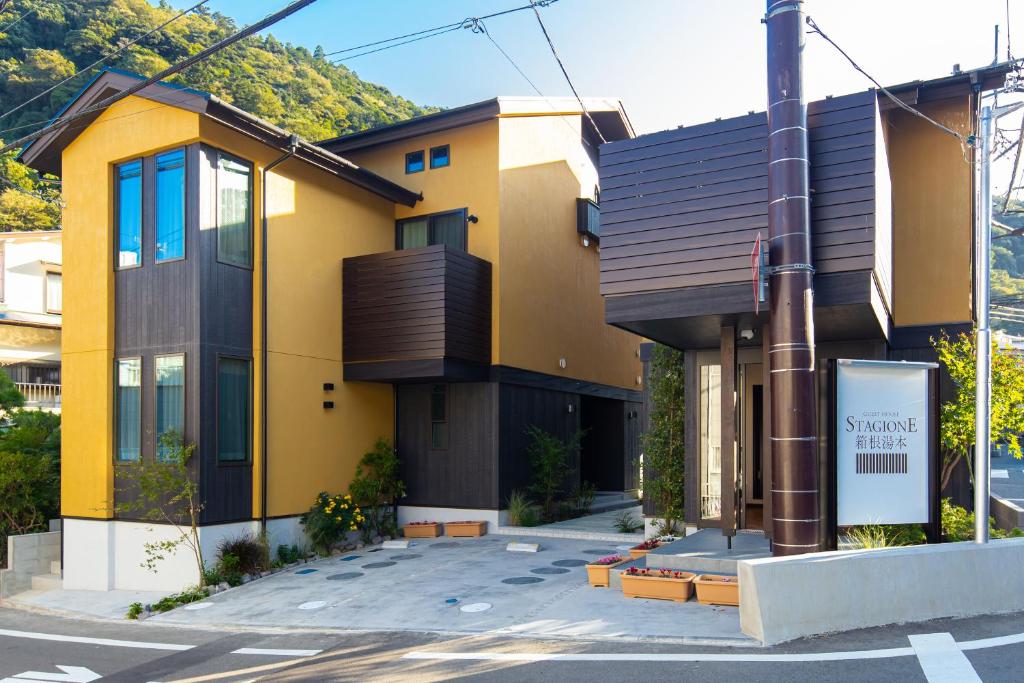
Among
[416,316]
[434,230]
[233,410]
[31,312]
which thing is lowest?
[233,410]

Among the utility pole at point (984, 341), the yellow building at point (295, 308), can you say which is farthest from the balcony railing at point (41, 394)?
the utility pole at point (984, 341)

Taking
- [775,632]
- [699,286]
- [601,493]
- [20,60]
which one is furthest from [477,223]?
[20,60]

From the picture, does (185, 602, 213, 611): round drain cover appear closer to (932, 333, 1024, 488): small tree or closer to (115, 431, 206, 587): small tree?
(115, 431, 206, 587): small tree

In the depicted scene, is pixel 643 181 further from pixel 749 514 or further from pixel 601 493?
pixel 601 493

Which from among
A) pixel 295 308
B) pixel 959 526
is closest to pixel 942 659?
pixel 959 526

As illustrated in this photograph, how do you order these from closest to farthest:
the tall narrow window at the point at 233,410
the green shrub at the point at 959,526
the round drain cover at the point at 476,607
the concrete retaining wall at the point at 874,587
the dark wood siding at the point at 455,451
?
the concrete retaining wall at the point at 874,587, the round drain cover at the point at 476,607, the green shrub at the point at 959,526, the tall narrow window at the point at 233,410, the dark wood siding at the point at 455,451

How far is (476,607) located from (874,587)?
4.31m

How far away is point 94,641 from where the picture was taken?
924cm

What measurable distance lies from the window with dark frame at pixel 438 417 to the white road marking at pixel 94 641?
23.6ft

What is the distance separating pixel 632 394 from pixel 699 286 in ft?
39.2

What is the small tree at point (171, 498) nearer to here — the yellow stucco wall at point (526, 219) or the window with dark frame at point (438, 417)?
the window with dark frame at point (438, 417)

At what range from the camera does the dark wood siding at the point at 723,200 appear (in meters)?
8.56

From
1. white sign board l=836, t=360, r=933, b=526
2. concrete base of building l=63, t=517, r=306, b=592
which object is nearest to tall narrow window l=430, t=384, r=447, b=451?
concrete base of building l=63, t=517, r=306, b=592

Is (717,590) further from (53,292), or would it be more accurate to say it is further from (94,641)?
(53,292)
